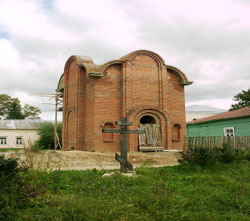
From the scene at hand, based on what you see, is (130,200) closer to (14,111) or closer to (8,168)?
(8,168)

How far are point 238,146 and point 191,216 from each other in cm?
774

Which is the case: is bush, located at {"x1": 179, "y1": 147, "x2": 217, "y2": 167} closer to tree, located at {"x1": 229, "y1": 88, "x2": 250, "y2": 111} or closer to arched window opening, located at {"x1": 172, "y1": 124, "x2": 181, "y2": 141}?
arched window opening, located at {"x1": 172, "y1": 124, "x2": 181, "y2": 141}

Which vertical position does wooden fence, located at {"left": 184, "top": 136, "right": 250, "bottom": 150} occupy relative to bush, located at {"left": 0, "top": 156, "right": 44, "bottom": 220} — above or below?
above

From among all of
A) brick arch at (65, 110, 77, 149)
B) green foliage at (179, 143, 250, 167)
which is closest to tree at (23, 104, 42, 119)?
brick arch at (65, 110, 77, 149)

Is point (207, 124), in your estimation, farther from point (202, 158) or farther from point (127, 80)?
point (202, 158)

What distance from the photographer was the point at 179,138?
19.9 m

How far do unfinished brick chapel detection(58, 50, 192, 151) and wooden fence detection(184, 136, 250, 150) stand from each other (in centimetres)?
694

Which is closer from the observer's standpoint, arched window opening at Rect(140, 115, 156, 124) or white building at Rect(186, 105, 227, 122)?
arched window opening at Rect(140, 115, 156, 124)

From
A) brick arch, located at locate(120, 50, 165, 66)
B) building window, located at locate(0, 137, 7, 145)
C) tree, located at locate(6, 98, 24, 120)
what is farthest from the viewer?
tree, located at locate(6, 98, 24, 120)

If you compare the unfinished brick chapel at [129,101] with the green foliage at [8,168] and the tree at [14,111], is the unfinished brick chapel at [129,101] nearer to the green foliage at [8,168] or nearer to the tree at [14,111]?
→ the green foliage at [8,168]

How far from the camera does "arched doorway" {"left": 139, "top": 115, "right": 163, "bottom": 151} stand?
700 inches

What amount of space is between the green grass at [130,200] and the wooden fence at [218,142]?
3.08 meters

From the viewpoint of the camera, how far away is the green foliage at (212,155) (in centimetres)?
927

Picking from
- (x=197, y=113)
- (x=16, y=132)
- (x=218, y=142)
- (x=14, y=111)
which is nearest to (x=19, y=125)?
(x=16, y=132)
